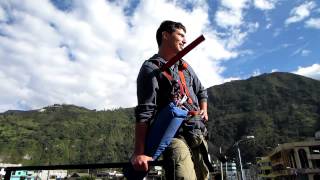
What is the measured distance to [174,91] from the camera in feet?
9.96

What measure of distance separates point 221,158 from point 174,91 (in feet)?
2.59

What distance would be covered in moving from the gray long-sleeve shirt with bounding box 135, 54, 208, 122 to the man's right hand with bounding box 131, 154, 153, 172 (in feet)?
1.01

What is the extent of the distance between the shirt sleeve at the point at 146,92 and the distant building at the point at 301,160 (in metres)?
74.2

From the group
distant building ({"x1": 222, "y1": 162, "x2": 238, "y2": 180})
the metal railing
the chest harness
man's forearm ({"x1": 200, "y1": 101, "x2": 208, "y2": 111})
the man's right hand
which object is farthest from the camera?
distant building ({"x1": 222, "y1": 162, "x2": 238, "y2": 180})

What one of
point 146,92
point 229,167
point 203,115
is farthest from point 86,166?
point 229,167

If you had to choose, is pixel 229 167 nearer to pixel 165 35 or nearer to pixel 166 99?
pixel 165 35

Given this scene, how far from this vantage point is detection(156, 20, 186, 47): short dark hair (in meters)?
3.40

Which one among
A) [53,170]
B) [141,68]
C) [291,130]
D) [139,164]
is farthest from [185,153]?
[291,130]

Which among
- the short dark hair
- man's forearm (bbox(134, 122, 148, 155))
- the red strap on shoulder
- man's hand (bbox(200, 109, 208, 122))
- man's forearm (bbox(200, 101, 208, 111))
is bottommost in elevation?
man's forearm (bbox(134, 122, 148, 155))

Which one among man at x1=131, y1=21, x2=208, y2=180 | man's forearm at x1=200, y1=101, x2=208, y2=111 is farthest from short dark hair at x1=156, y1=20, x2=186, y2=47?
man's forearm at x1=200, y1=101, x2=208, y2=111

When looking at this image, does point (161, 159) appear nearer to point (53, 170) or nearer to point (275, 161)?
point (53, 170)

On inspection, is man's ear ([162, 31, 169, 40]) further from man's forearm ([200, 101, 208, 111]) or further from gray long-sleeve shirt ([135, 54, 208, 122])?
man's forearm ([200, 101, 208, 111])

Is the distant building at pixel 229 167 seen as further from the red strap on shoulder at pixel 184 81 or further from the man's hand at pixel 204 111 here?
the red strap on shoulder at pixel 184 81

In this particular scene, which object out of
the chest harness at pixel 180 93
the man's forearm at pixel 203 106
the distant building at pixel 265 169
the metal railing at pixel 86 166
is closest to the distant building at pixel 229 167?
the man's forearm at pixel 203 106
